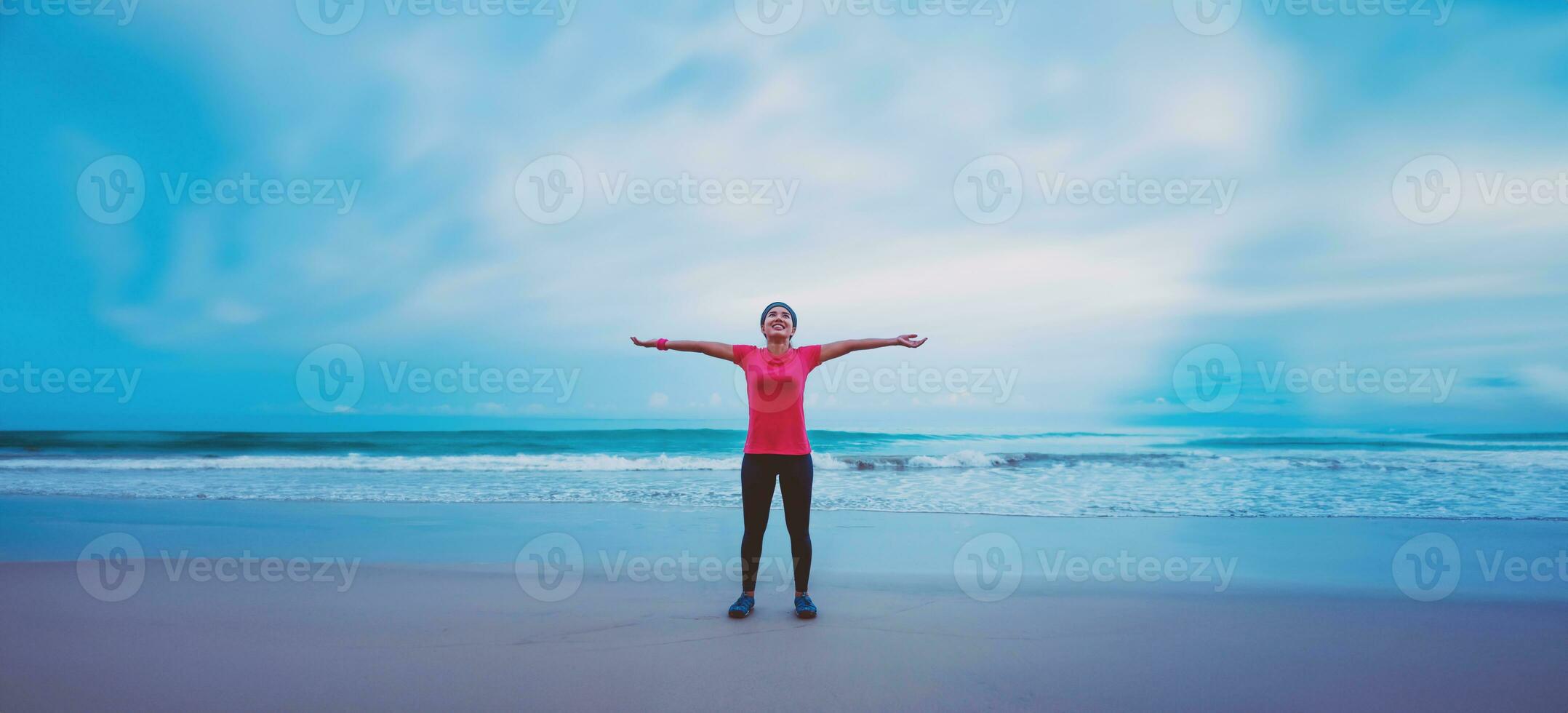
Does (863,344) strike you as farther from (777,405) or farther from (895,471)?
(895,471)

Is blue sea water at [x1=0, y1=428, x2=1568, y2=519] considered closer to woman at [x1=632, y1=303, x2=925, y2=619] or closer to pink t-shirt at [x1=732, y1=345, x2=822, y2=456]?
woman at [x1=632, y1=303, x2=925, y2=619]

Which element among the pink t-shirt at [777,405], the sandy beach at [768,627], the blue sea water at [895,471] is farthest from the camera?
the blue sea water at [895,471]

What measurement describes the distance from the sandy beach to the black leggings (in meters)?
0.36

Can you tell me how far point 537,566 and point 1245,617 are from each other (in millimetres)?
4954

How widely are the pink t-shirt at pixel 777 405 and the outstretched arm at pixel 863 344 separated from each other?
246mm

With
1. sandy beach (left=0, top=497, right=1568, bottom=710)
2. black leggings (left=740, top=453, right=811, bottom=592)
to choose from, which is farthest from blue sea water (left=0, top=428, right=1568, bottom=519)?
black leggings (left=740, top=453, right=811, bottom=592)

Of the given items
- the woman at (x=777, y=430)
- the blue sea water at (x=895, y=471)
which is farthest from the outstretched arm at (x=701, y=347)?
the blue sea water at (x=895, y=471)

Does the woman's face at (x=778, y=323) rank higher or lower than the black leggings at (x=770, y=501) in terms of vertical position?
higher

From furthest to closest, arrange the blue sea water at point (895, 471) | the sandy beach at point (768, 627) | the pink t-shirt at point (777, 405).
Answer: the blue sea water at point (895, 471), the pink t-shirt at point (777, 405), the sandy beach at point (768, 627)

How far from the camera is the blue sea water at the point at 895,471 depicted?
9.58 metres

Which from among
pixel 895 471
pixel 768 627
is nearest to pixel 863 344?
pixel 768 627

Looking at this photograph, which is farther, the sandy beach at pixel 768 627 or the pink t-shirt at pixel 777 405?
the pink t-shirt at pixel 777 405

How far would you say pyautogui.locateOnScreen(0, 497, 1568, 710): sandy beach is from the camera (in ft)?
10.1

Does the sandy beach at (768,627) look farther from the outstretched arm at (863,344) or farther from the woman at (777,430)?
the outstretched arm at (863,344)
